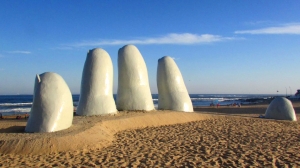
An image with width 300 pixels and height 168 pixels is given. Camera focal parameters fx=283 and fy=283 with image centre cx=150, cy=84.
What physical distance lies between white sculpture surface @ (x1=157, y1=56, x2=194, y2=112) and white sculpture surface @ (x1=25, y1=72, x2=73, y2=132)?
6201 millimetres

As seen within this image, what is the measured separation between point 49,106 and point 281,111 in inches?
430

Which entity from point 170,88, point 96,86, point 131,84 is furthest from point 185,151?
point 170,88

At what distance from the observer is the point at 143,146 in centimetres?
761

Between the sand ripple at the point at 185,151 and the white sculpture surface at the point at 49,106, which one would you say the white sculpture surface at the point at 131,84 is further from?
the white sculpture surface at the point at 49,106

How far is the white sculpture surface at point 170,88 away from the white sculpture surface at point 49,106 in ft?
20.3

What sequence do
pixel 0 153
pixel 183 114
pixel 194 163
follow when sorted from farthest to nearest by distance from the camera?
pixel 183 114 → pixel 0 153 → pixel 194 163

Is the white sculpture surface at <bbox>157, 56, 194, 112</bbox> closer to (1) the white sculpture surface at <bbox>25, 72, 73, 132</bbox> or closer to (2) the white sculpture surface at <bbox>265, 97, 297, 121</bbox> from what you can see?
(2) the white sculpture surface at <bbox>265, 97, 297, 121</bbox>

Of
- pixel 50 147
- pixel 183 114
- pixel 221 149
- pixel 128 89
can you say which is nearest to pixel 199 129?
pixel 183 114

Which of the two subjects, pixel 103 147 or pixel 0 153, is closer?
pixel 0 153

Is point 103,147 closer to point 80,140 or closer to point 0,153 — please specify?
point 80,140

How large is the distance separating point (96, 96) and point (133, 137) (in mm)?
3199

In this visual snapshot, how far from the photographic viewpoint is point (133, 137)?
8.80 metres

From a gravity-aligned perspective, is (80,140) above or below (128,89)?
below

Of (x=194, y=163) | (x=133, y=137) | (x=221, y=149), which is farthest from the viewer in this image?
(x=133, y=137)
